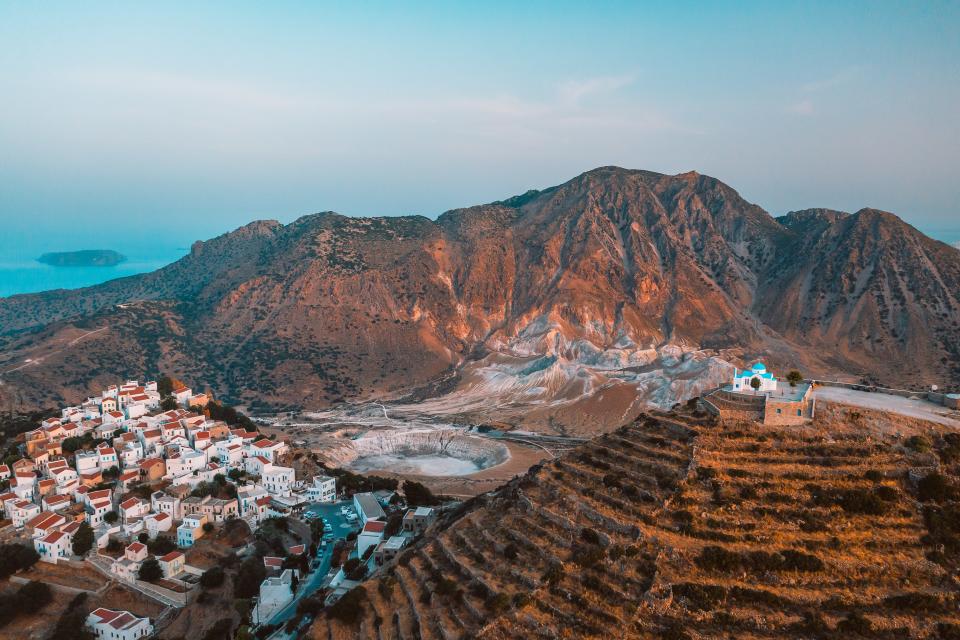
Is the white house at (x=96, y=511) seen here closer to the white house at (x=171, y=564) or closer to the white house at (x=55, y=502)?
the white house at (x=55, y=502)

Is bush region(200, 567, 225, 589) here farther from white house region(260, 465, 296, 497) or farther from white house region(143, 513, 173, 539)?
white house region(260, 465, 296, 497)

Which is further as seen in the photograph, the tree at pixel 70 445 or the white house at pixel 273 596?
the tree at pixel 70 445

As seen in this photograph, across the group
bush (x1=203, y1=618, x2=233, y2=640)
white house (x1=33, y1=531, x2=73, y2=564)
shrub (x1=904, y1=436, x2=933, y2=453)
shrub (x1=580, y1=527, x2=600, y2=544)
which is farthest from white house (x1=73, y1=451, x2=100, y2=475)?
shrub (x1=904, y1=436, x2=933, y2=453)

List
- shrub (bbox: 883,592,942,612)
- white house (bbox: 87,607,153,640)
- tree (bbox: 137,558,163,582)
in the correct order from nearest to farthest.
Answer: shrub (bbox: 883,592,942,612), white house (bbox: 87,607,153,640), tree (bbox: 137,558,163,582)

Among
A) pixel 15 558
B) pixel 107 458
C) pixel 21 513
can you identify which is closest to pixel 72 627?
pixel 15 558

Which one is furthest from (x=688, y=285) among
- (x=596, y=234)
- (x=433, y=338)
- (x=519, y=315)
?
(x=433, y=338)

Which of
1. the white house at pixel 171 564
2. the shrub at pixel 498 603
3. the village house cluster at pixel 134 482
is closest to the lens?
the shrub at pixel 498 603

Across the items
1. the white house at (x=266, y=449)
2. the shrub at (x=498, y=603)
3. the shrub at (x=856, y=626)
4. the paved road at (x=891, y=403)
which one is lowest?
the white house at (x=266, y=449)

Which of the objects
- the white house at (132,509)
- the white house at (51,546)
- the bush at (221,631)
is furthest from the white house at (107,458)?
the bush at (221,631)
